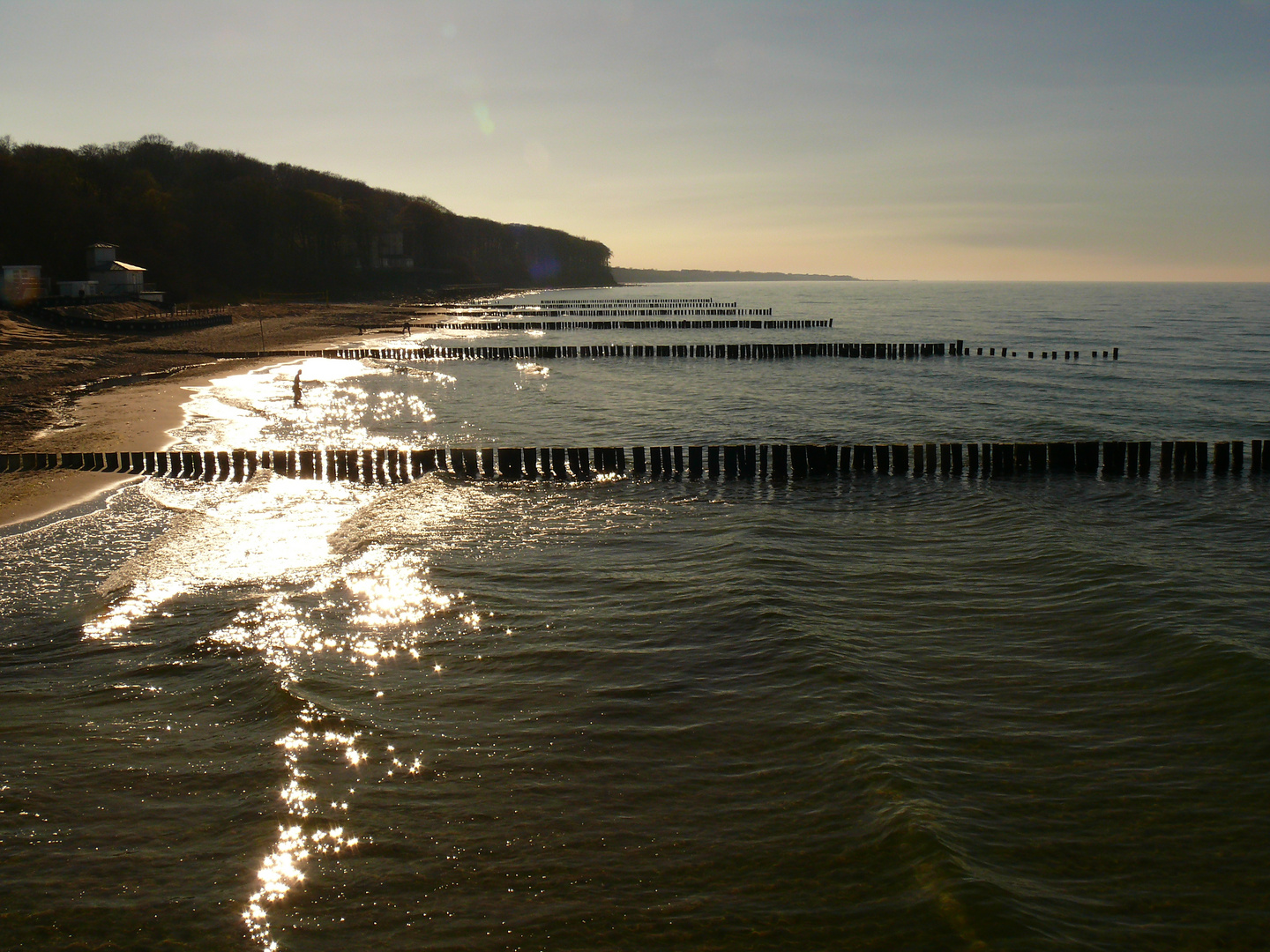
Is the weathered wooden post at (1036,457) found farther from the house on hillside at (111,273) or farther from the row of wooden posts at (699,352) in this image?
the house on hillside at (111,273)

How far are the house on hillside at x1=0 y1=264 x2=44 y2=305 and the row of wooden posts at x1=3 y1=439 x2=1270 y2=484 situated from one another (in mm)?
44761

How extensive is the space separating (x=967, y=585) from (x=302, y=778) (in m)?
9.50

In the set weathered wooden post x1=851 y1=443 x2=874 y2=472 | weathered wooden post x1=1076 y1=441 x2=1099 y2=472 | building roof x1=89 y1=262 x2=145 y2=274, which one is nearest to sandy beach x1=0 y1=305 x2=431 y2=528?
building roof x1=89 y1=262 x2=145 y2=274

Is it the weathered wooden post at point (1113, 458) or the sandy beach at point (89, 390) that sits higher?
the sandy beach at point (89, 390)

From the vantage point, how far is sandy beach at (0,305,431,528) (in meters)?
19.3

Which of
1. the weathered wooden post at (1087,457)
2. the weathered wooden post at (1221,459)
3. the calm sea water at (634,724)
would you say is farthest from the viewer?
the weathered wooden post at (1087,457)

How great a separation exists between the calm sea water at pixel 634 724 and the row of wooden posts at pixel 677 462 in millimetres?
2501

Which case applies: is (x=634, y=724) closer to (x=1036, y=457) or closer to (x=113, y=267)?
(x=1036, y=457)

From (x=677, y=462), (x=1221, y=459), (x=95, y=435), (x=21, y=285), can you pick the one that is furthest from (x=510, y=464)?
(x=21, y=285)

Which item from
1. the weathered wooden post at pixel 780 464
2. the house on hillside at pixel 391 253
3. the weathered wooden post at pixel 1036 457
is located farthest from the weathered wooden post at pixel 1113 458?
the house on hillside at pixel 391 253

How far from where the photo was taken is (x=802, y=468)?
2184 cm

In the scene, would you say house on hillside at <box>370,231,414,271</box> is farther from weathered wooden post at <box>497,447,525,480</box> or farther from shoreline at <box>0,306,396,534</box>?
weathered wooden post at <box>497,447,525,480</box>

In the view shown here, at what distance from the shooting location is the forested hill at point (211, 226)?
274ft

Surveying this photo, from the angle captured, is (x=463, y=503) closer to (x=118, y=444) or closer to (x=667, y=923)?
(x=118, y=444)
